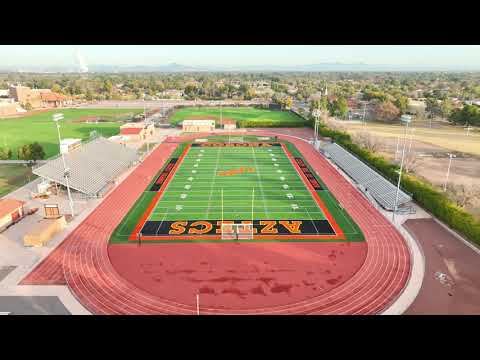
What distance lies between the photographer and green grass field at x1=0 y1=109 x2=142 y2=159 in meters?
45.9

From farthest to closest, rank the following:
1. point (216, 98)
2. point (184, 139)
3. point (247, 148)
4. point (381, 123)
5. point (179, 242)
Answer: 1. point (216, 98)
2. point (381, 123)
3. point (184, 139)
4. point (247, 148)
5. point (179, 242)

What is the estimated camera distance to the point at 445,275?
57.9 feet

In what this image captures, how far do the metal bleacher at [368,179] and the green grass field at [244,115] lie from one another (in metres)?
22.1

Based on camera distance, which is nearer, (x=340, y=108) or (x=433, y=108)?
(x=340, y=108)

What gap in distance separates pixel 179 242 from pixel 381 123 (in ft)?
177

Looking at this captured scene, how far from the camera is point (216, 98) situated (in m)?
108

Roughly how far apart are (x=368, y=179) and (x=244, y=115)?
46.4m

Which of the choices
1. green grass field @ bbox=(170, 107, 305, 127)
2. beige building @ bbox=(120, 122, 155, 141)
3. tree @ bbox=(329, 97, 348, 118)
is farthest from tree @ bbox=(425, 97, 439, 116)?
beige building @ bbox=(120, 122, 155, 141)

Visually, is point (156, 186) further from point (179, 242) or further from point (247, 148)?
point (247, 148)

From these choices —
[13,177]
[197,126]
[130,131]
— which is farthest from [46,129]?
[13,177]

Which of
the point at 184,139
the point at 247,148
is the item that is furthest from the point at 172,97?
the point at 247,148

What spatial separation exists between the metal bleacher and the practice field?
3401 millimetres

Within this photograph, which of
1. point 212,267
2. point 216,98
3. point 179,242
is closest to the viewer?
point 212,267

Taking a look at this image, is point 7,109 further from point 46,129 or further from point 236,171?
point 236,171
